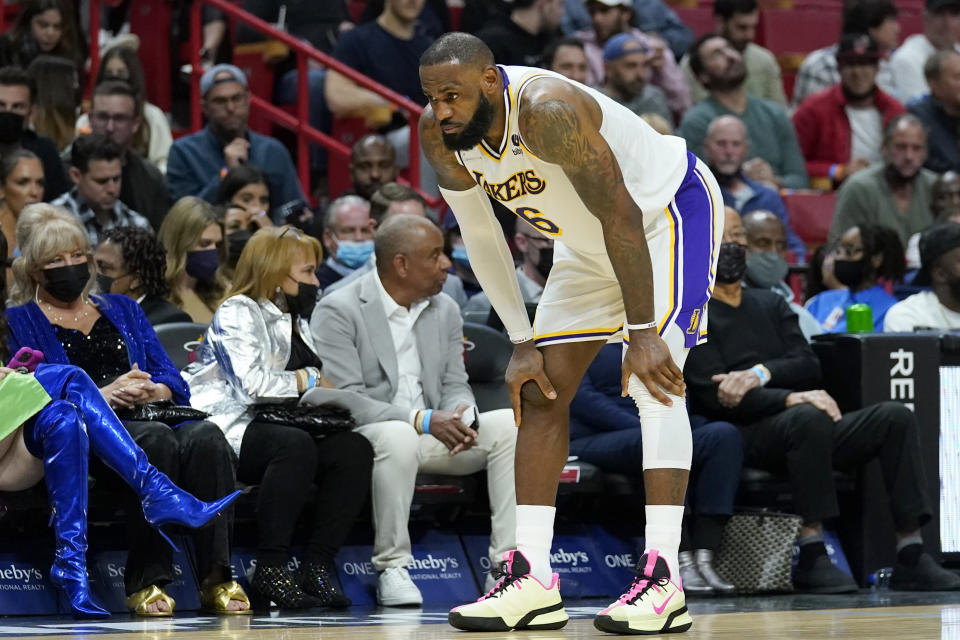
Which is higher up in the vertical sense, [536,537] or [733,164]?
[733,164]

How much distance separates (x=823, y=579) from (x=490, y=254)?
2614 millimetres

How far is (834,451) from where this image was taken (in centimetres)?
678

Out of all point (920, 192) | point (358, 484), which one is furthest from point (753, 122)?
point (358, 484)

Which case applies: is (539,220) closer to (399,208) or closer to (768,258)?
(399,208)

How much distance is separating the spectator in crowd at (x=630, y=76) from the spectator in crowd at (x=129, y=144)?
10.5 ft

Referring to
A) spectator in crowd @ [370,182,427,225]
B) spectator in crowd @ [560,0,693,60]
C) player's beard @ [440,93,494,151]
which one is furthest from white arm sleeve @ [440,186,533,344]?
spectator in crowd @ [560,0,693,60]

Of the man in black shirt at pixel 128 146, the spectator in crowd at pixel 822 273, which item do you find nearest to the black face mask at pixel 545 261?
the spectator in crowd at pixel 822 273

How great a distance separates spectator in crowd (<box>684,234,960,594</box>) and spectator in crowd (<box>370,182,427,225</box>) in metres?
1.61

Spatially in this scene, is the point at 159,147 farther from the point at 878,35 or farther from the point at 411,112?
the point at 878,35

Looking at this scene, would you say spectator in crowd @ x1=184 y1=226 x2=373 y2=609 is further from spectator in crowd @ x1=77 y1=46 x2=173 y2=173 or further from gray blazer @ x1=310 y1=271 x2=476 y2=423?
spectator in crowd @ x1=77 y1=46 x2=173 y2=173

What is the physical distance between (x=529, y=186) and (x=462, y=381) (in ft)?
7.33


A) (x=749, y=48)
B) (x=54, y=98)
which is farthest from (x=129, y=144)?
(x=749, y=48)

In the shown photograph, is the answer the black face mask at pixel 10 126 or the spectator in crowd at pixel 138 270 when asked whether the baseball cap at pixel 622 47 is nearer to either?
the black face mask at pixel 10 126

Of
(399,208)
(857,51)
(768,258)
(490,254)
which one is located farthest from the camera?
(857,51)
